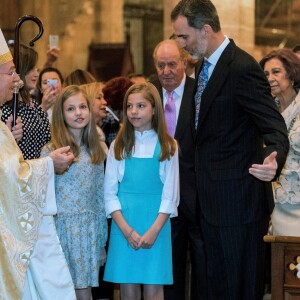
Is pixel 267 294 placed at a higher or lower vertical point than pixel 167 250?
lower

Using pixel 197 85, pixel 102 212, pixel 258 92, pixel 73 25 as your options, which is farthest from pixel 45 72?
pixel 73 25

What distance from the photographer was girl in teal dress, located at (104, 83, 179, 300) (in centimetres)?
568

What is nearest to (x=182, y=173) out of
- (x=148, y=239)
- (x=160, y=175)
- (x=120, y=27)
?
(x=160, y=175)

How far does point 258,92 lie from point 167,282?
1.42 meters

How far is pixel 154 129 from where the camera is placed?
230 inches

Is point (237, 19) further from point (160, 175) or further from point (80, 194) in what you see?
point (80, 194)

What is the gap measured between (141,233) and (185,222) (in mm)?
366

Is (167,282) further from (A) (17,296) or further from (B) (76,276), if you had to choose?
(A) (17,296)

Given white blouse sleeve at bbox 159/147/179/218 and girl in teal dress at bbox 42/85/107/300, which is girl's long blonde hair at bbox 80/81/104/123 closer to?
girl in teal dress at bbox 42/85/107/300

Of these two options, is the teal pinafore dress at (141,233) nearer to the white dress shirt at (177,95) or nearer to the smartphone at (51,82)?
the white dress shirt at (177,95)

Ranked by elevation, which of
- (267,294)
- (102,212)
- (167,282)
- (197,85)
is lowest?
(267,294)

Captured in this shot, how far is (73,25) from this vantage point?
13.8 metres

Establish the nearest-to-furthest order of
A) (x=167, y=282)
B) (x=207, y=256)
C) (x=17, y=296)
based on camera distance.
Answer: (x=17, y=296) < (x=207, y=256) < (x=167, y=282)

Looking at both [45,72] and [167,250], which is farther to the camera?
[45,72]
